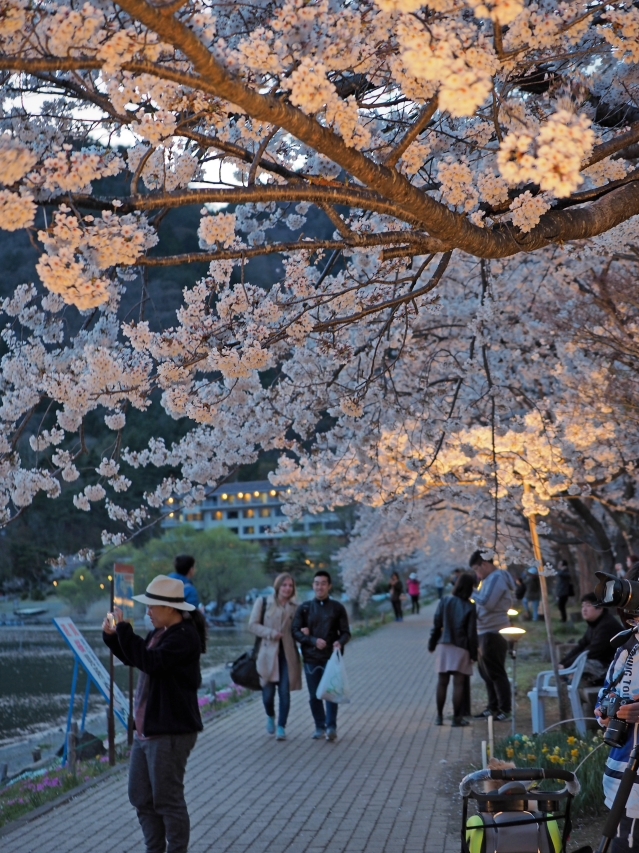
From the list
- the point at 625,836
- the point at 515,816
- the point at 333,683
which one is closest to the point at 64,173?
the point at 515,816

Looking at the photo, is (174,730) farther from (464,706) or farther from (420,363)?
(420,363)

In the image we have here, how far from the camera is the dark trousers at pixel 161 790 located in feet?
16.5

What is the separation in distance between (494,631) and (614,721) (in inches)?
285

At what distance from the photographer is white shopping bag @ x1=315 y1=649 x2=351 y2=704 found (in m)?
9.53

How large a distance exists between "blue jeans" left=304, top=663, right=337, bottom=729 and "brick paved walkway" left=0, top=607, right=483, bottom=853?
233 mm

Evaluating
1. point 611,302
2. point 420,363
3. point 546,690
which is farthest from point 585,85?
point 420,363

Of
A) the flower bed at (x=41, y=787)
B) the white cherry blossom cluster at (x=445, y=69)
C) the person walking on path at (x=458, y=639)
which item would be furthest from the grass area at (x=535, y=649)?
the white cherry blossom cluster at (x=445, y=69)

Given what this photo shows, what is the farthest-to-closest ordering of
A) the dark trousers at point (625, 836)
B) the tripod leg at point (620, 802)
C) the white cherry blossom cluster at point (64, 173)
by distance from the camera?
the dark trousers at point (625, 836) → the white cherry blossom cluster at point (64, 173) → the tripod leg at point (620, 802)

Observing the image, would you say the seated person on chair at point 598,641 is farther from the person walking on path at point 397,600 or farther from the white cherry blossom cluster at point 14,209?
the person walking on path at point 397,600

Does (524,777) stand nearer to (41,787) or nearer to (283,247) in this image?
(283,247)

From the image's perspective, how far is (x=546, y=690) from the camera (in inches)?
379

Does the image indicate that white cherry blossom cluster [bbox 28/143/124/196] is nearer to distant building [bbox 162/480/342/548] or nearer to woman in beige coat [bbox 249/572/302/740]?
woman in beige coat [bbox 249/572/302/740]

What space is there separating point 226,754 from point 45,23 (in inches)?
299

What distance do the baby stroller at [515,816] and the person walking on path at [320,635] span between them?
19.2ft
